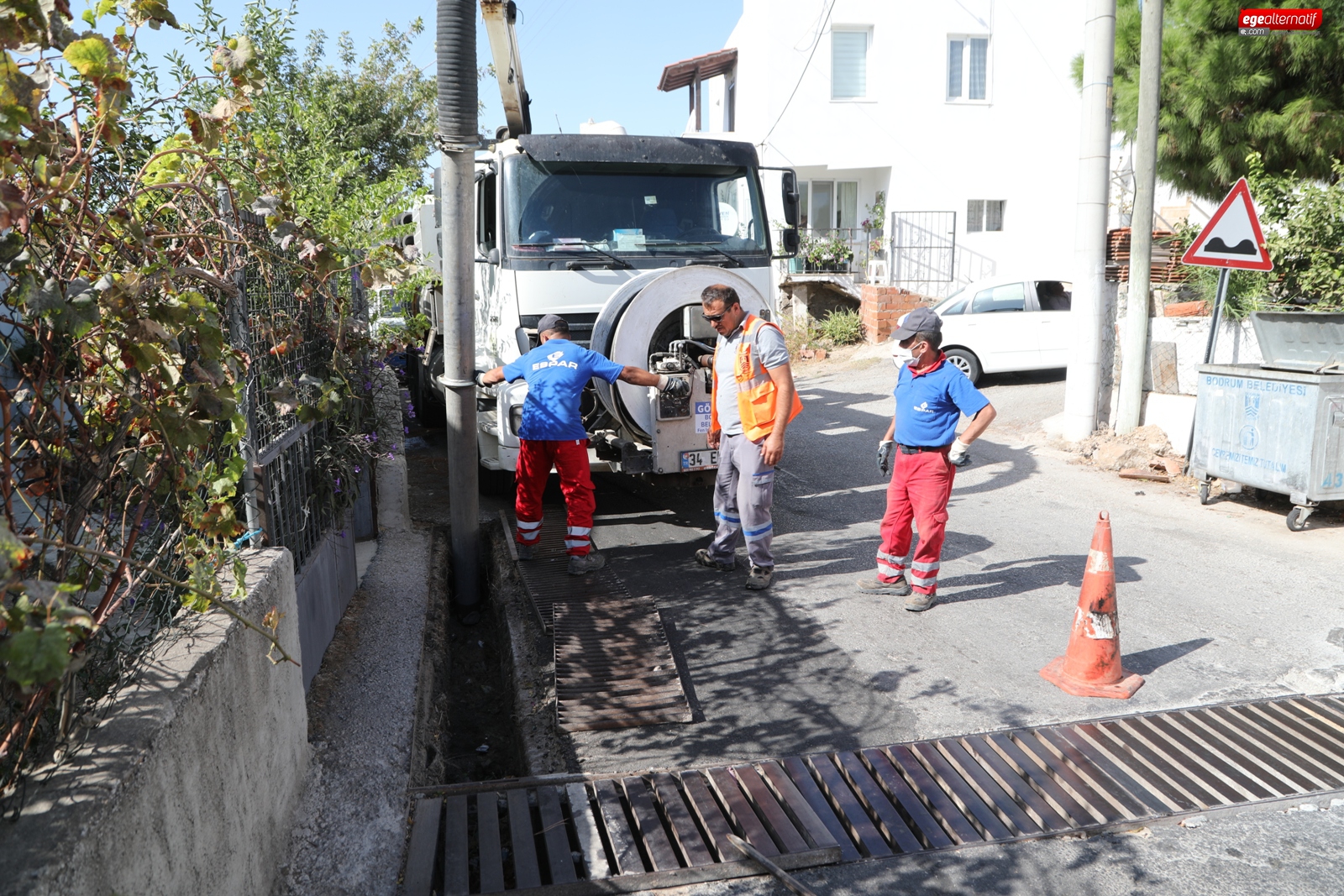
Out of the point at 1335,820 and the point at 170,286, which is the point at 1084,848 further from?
the point at 170,286

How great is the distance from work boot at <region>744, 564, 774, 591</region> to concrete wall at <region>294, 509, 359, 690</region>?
2.27 meters

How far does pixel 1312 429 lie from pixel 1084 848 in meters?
5.10

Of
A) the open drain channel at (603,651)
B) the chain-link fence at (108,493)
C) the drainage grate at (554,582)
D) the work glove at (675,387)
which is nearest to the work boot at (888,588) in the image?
the open drain channel at (603,651)

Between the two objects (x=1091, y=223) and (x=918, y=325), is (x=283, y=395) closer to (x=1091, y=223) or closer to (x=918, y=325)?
(x=918, y=325)

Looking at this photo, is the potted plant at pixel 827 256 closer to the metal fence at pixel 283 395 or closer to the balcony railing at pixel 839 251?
the balcony railing at pixel 839 251

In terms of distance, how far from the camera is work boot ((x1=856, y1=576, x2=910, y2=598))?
5.77m

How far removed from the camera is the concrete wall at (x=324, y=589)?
4.02 meters

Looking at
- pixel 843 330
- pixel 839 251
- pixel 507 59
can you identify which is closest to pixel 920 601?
pixel 507 59

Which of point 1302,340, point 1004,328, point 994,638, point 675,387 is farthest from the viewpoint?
point 1004,328

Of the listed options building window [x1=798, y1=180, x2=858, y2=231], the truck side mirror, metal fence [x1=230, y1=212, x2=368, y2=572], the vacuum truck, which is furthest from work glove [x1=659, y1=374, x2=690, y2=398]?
building window [x1=798, y1=180, x2=858, y2=231]

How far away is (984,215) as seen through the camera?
20750 mm

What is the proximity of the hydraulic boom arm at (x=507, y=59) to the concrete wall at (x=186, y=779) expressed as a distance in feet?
17.0

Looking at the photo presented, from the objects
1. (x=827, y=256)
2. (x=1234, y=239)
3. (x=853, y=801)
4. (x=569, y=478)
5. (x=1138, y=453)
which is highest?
(x=827, y=256)

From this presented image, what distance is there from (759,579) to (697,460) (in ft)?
3.94
